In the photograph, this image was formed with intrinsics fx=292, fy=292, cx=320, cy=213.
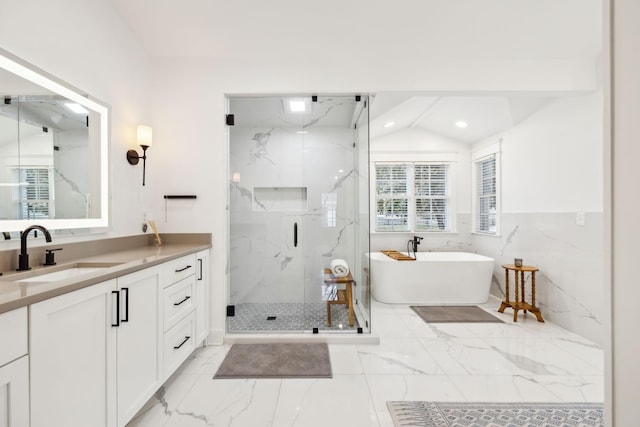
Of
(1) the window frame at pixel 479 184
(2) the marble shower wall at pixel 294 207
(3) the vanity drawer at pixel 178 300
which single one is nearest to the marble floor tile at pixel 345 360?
(2) the marble shower wall at pixel 294 207

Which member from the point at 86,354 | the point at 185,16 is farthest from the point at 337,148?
the point at 86,354

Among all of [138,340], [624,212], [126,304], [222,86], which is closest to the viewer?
[624,212]

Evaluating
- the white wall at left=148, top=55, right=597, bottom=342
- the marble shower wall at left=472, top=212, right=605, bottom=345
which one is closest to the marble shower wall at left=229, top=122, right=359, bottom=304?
the white wall at left=148, top=55, right=597, bottom=342

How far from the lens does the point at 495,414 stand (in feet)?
5.47

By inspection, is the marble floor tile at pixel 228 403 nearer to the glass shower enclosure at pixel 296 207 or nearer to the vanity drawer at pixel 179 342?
the vanity drawer at pixel 179 342

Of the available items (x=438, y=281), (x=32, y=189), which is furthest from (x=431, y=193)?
(x=32, y=189)

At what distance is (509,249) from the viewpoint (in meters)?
3.83

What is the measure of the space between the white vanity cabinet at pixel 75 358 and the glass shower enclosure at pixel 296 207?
1.58m

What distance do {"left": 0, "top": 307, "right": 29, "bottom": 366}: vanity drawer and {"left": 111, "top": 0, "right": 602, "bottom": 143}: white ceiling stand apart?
7.35 feet

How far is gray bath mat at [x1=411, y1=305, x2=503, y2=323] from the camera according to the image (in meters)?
3.16

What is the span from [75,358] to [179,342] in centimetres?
95

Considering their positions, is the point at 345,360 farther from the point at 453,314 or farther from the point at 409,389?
the point at 453,314

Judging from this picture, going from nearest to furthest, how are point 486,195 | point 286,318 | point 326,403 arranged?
point 326,403, point 286,318, point 486,195

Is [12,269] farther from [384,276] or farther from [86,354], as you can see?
[384,276]
